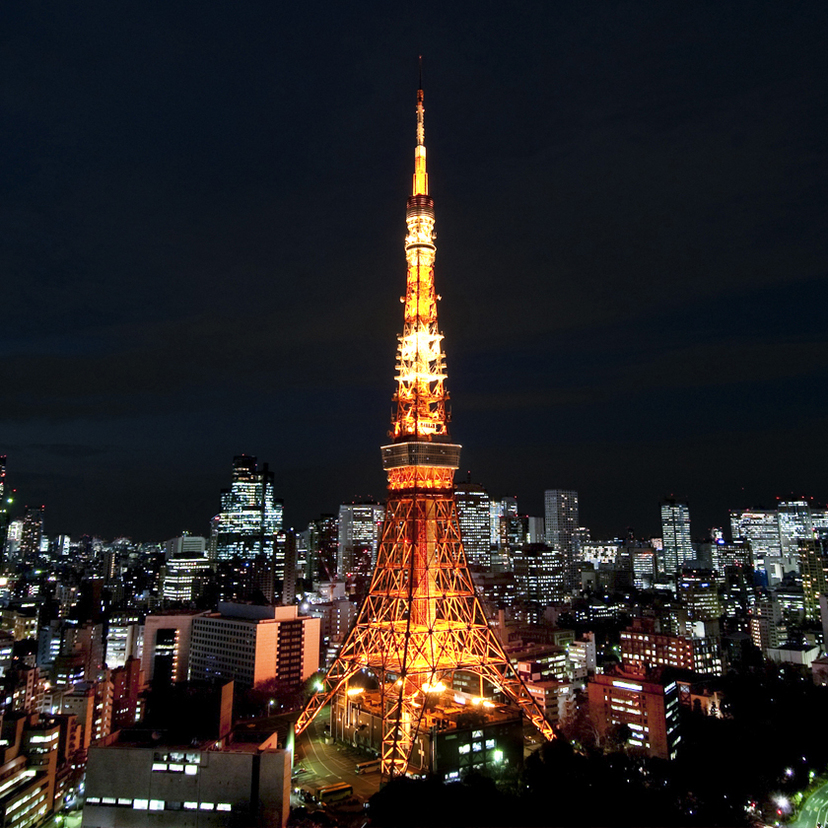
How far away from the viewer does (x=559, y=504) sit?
398 feet

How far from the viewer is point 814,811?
2062 centimetres

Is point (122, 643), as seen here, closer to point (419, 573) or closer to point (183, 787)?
point (419, 573)

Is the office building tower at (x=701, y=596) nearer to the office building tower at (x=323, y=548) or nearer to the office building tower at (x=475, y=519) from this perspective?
the office building tower at (x=475, y=519)

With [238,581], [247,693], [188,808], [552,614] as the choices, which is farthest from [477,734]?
[238,581]

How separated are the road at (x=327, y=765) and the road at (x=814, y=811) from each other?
1252cm

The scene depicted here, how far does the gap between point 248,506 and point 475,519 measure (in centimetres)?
4087

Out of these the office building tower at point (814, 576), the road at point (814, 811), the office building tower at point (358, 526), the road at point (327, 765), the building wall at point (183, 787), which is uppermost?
the office building tower at point (358, 526)

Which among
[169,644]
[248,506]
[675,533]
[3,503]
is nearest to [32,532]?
[248,506]

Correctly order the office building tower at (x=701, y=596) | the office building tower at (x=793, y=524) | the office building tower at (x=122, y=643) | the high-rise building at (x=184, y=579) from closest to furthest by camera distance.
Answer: the office building tower at (x=122, y=643) < the office building tower at (x=701, y=596) < the high-rise building at (x=184, y=579) < the office building tower at (x=793, y=524)

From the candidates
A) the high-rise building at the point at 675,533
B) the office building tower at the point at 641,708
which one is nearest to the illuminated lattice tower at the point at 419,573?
the office building tower at the point at 641,708

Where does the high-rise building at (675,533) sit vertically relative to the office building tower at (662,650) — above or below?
above

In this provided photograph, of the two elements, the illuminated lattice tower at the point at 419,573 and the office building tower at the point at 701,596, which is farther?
the office building tower at the point at 701,596

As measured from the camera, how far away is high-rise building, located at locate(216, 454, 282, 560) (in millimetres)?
106188

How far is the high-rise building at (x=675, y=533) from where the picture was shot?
349 ft
